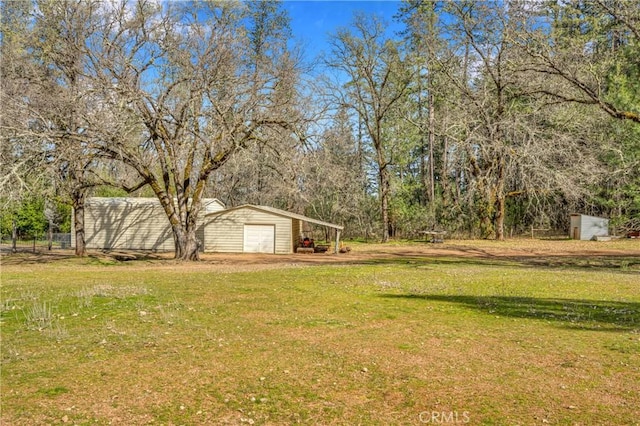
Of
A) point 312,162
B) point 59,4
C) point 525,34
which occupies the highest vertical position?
point 59,4

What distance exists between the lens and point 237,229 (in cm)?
2930

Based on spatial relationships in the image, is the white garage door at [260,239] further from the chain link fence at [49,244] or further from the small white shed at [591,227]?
the small white shed at [591,227]

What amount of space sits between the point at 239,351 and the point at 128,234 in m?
26.7

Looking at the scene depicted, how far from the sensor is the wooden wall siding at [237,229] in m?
28.8

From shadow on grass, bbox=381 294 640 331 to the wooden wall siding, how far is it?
18.1 meters

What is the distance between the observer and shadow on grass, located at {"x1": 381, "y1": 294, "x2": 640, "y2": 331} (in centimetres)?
811

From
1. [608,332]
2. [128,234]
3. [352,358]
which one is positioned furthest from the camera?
[128,234]

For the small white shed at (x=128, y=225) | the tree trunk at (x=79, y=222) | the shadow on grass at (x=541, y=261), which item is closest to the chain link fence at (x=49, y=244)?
the small white shed at (x=128, y=225)

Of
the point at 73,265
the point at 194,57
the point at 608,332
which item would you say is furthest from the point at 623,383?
the point at 73,265

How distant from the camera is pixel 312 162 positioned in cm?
2162

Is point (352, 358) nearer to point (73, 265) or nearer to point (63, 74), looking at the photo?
point (73, 265)

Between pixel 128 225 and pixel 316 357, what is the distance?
89.9ft

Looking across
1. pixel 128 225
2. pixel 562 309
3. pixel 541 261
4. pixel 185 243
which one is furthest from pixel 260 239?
pixel 562 309

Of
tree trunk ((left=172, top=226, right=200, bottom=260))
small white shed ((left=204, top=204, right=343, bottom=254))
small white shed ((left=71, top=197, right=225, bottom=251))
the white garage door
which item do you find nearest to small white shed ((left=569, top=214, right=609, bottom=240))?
small white shed ((left=204, top=204, right=343, bottom=254))
